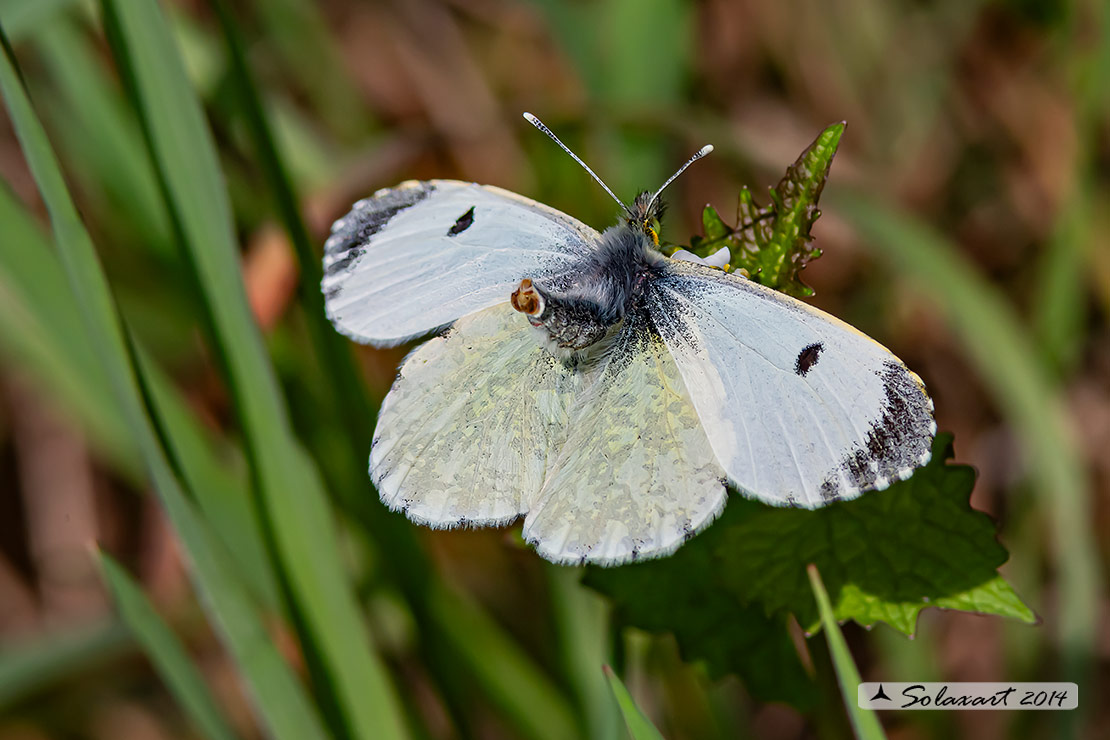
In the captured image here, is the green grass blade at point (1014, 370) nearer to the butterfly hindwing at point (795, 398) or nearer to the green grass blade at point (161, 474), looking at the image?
the butterfly hindwing at point (795, 398)

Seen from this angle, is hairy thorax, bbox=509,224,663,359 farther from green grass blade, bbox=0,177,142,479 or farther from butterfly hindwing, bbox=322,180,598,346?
green grass blade, bbox=0,177,142,479

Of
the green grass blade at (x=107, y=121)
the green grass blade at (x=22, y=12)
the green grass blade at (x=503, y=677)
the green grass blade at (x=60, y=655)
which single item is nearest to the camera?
the green grass blade at (x=22, y=12)

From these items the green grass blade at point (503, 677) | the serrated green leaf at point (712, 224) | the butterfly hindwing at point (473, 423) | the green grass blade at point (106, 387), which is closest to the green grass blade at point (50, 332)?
the green grass blade at point (106, 387)

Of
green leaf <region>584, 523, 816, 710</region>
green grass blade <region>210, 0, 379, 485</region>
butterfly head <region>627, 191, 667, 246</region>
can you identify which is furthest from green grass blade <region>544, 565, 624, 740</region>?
butterfly head <region>627, 191, 667, 246</region>

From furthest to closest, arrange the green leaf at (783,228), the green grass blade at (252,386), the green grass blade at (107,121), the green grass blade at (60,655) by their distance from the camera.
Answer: the green grass blade at (107,121) < the green grass blade at (60,655) < the green grass blade at (252,386) < the green leaf at (783,228)

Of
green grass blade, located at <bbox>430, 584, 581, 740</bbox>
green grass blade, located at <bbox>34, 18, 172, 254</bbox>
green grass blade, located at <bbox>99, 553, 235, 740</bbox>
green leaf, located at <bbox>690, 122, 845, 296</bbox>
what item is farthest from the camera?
green grass blade, located at <bbox>34, 18, 172, 254</bbox>

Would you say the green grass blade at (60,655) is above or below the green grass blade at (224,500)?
below
